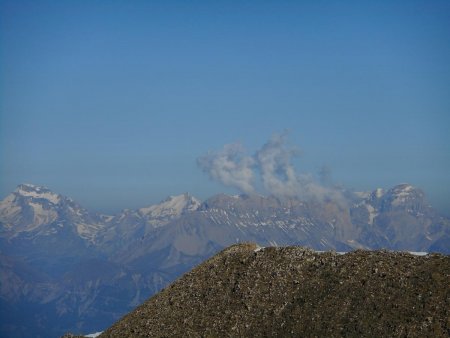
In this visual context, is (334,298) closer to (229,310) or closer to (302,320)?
(302,320)

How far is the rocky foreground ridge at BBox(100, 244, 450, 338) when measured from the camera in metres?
62.8

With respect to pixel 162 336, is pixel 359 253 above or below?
above

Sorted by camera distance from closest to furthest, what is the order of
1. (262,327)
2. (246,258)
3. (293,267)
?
1. (262,327)
2. (293,267)
3. (246,258)

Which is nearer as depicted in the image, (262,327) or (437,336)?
(437,336)

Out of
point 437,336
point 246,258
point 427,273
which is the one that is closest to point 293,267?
point 246,258

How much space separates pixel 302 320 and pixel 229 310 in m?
9.07

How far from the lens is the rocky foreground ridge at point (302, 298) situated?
2470 inches

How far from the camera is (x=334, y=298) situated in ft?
223

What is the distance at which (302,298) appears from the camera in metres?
70.1

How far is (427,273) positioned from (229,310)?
20.8 metres

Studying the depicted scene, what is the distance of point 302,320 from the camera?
218ft

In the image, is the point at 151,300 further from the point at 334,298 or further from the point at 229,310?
the point at 334,298

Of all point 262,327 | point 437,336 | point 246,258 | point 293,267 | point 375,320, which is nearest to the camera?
point 437,336

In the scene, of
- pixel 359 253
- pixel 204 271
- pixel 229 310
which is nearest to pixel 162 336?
pixel 229 310
